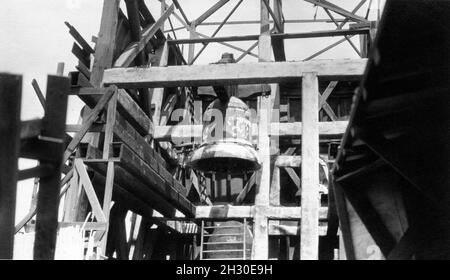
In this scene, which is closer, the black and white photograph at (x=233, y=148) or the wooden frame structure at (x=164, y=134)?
the black and white photograph at (x=233, y=148)

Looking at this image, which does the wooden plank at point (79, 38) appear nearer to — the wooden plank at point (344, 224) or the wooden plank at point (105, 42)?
the wooden plank at point (105, 42)

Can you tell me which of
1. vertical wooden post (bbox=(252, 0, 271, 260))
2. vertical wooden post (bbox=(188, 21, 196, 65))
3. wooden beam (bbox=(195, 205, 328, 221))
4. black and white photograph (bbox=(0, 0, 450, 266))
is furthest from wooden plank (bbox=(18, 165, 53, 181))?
vertical wooden post (bbox=(188, 21, 196, 65))

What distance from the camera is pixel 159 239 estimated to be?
12.9 meters

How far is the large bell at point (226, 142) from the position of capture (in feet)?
27.2

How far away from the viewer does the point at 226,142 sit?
8.48 meters

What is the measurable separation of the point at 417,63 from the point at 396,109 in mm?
791

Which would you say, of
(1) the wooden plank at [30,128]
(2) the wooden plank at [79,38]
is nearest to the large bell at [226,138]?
(2) the wooden plank at [79,38]

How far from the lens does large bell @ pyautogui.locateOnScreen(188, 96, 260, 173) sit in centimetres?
830

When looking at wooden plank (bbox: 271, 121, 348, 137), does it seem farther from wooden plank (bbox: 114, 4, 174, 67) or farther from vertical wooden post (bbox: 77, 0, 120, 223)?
vertical wooden post (bbox: 77, 0, 120, 223)

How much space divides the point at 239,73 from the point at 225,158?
132 centimetres

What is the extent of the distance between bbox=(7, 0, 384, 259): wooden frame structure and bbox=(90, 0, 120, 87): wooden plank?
2 cm

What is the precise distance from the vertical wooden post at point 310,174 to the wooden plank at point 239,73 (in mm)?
205

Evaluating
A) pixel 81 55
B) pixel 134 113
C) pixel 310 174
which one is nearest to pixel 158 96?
pixel 134 113
